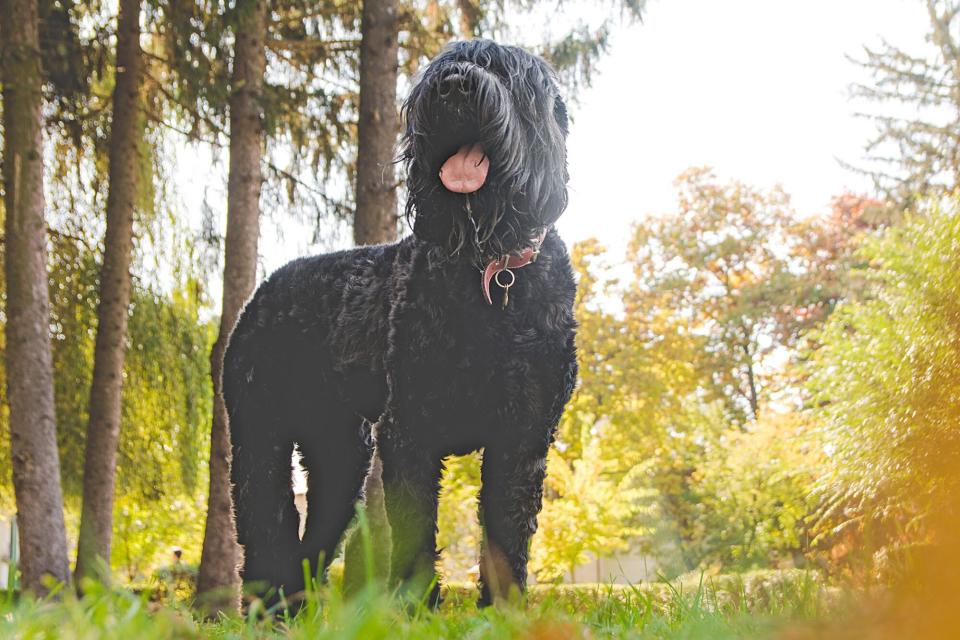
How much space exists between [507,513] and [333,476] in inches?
50.9

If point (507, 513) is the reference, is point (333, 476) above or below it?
above

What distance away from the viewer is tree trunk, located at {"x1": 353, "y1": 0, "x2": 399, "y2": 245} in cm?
700

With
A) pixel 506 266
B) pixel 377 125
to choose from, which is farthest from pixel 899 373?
pixel 506 266

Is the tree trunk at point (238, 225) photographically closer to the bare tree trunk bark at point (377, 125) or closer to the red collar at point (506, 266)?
the bare tree trunk bark at point (377, 125)

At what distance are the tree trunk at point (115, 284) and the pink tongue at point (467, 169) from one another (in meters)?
7.54

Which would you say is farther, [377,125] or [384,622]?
[377,125]

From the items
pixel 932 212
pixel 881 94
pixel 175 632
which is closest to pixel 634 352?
pixel 932 212

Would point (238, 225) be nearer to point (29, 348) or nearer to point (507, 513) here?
point (29, 348)

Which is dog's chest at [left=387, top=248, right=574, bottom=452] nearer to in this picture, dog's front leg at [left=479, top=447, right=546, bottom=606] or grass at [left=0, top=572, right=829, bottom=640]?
dog's front leg at [left=479, top=447, right=546, bottom=606]

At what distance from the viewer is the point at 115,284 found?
9.50m

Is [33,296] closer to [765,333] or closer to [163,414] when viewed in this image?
[163,414]

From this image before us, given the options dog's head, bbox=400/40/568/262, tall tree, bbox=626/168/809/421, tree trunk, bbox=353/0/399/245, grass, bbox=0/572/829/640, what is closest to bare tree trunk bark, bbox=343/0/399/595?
tree trunk, bbox=353/0/399/245

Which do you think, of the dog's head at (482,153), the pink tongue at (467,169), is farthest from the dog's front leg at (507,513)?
the pink tongue at (467,169)

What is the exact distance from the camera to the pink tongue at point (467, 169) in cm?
301
